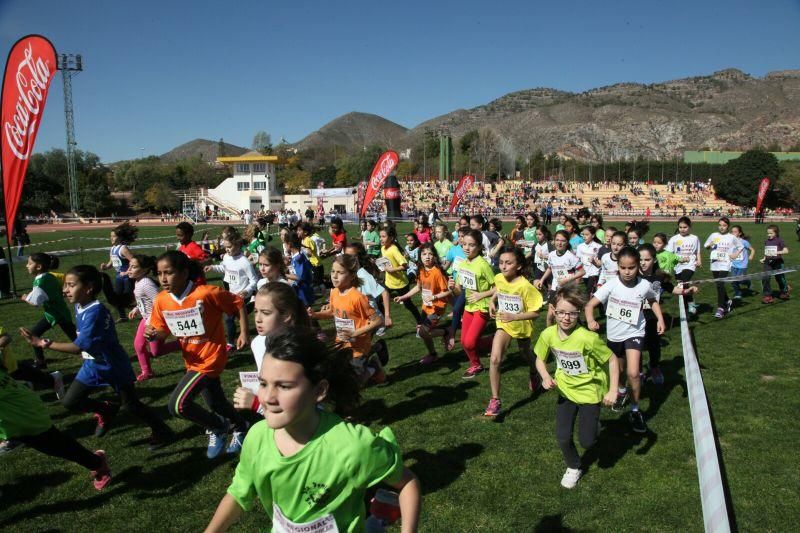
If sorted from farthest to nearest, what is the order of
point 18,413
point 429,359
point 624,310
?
point 429,359 < point 624,310 < point 18,413

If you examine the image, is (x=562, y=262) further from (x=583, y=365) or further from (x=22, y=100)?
(x=22, y=100)

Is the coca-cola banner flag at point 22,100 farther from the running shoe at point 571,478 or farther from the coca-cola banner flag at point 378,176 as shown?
the running shoe at point 571,478

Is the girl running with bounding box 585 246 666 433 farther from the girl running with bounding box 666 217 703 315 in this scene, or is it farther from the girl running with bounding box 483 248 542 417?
the girl running with bounding box 666 217 703 315

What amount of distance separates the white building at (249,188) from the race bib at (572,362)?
76.5m

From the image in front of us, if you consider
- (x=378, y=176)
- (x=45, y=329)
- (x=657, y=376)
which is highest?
(x=378, y=176)

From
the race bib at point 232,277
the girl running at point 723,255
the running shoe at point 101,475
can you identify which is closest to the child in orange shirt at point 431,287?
the race bib at point 232,277

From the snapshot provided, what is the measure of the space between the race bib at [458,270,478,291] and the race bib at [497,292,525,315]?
3.06 feet

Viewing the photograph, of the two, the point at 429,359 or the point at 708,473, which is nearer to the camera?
the point at 708,473

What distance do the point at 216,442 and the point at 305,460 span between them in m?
3.55

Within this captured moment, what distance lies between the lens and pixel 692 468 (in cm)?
493

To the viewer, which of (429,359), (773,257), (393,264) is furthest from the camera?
(773,257)

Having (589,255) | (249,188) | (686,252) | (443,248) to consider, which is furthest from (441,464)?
(249,188)

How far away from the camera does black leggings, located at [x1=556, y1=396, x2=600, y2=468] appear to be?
14.9ft

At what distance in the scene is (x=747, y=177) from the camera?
6700cm
